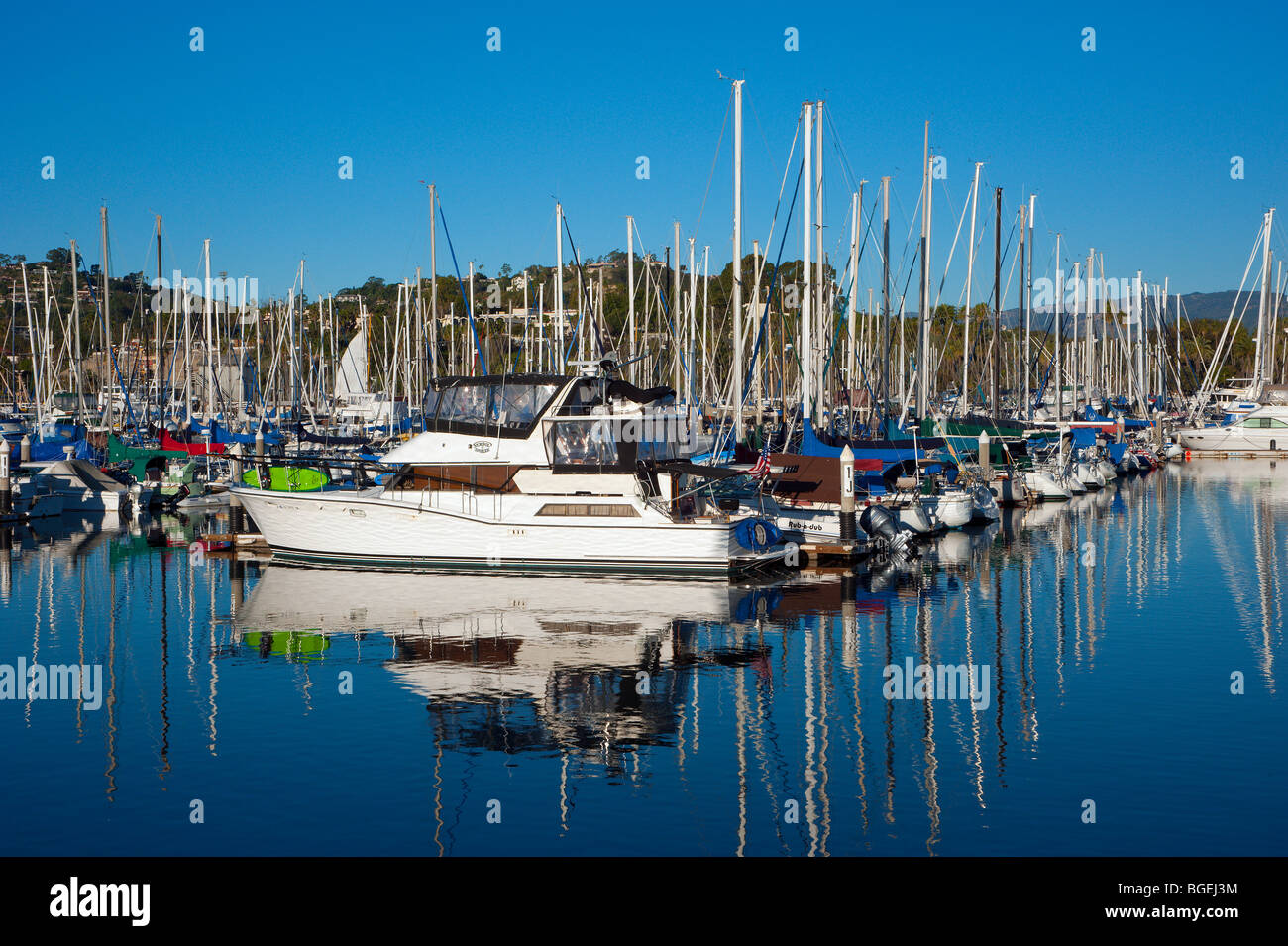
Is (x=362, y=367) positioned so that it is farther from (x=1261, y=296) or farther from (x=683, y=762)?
(x=683, y=762)

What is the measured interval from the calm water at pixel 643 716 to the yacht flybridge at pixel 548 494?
95 cm

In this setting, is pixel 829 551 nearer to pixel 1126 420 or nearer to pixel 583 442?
pixel 583 442

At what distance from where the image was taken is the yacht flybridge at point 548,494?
111 ft

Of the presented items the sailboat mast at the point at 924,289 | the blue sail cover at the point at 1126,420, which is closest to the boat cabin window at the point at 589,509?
the sailboat mast at the point at 924,289

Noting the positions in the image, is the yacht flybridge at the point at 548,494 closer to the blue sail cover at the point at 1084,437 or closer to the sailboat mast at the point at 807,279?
the sailboat mast at the point at 807,279

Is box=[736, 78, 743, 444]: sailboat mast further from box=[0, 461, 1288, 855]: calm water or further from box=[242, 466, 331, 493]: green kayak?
box=[242, 466, 331, 493]: green kayak

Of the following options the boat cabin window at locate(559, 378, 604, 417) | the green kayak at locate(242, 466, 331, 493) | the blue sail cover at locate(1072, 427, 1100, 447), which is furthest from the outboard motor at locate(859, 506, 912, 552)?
the blue sail cover at locate(1072, 427, 1100, 447)

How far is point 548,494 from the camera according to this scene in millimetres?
34531

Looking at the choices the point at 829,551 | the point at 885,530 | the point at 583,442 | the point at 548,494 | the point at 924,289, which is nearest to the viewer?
the point at 583,442

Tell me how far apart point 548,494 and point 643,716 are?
1399 cm

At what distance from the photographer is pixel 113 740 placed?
20.0 m

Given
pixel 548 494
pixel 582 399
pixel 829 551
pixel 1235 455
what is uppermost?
pixel 582 399

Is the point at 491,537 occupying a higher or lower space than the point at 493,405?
lower

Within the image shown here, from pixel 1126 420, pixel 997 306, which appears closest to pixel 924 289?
pixel 997 306
